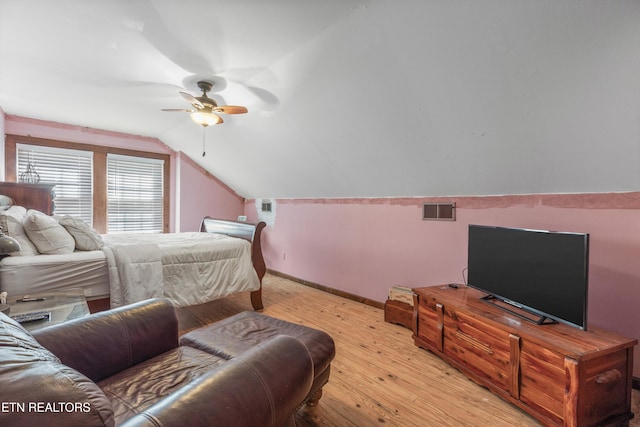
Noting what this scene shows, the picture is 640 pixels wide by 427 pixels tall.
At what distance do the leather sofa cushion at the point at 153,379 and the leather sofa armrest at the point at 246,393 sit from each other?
282 millimetres

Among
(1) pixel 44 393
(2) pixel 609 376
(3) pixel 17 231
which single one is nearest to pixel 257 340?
(1) pixel 44 393

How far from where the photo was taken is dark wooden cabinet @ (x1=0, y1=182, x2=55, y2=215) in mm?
3082

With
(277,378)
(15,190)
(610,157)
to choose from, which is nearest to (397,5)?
(610,157)

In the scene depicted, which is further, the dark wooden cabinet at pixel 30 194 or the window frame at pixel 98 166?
the window frame at pixel 98 166

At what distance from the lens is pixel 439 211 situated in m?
2.98

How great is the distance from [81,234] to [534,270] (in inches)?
140

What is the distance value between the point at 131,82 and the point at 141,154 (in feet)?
8.37

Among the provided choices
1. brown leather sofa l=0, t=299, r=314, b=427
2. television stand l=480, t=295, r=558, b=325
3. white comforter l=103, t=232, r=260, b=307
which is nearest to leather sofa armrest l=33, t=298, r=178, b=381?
brown leather sofa l=0, t=299, r=314, b=427

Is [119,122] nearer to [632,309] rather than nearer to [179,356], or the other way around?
[179,356]

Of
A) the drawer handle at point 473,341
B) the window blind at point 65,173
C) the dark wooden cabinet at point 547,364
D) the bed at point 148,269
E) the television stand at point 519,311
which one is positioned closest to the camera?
the dark wooden cabinet at point 547,364

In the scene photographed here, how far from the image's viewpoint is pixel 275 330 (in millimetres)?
1765

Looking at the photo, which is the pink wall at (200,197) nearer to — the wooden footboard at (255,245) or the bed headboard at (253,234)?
the bed headboard at (253,234)

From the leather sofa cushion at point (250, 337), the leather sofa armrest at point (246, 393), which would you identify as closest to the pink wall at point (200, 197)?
the leather sofa cushion at point (250, 337)

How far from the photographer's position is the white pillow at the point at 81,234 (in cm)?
256
